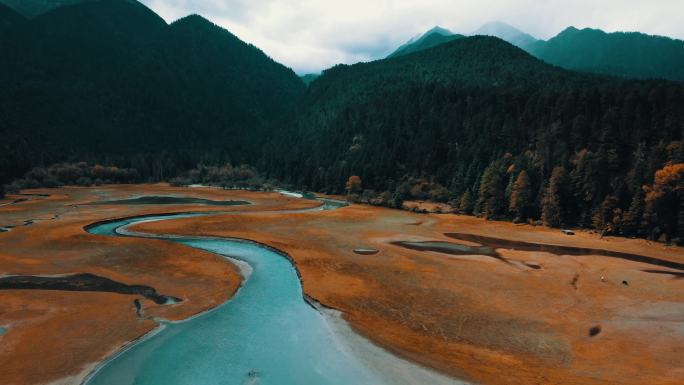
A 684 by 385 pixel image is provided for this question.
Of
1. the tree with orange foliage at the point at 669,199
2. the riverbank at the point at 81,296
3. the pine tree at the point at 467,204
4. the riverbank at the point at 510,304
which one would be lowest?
the riverbank at the point at 81,296

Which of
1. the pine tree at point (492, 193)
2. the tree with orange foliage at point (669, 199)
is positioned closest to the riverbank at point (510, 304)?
the tree with orange foliage at point (669, 199)

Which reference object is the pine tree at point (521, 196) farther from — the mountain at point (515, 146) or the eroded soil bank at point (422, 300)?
the eroded soil bank at point (422, 300)

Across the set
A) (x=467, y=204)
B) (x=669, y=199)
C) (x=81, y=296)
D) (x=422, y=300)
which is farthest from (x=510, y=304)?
(x=467, y=204)

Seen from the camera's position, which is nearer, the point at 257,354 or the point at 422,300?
the point at 257,354

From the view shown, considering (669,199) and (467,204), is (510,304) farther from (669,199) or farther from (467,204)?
(467,204)

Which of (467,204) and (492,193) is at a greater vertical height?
(492,193)

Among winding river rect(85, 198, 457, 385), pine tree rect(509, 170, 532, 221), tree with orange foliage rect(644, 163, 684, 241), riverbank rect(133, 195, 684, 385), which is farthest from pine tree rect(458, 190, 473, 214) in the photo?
winding river rect(85, 198, 457, 385)
